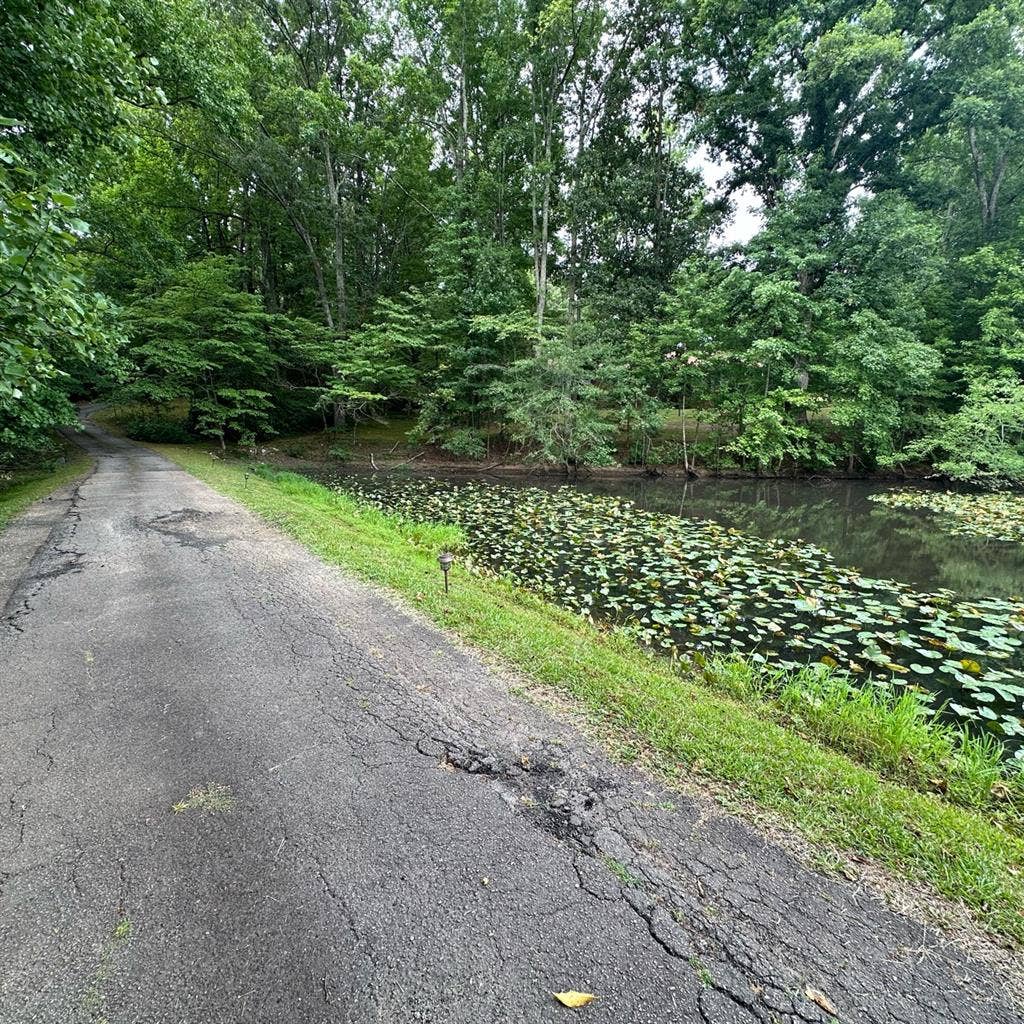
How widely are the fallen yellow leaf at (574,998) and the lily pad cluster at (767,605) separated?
3.48 metres

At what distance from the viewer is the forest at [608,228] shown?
1481 centimetres

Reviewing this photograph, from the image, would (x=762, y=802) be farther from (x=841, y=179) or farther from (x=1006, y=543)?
(x=841, y=179)

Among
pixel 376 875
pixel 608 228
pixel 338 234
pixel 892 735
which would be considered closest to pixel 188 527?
pixel 376 875

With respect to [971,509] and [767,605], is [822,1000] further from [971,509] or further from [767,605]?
[971,509]

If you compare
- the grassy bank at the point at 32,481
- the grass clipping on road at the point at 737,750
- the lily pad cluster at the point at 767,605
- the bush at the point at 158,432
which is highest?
the bush at the point at 158,432

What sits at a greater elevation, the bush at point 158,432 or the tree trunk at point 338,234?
the tree trunk at point 338,234

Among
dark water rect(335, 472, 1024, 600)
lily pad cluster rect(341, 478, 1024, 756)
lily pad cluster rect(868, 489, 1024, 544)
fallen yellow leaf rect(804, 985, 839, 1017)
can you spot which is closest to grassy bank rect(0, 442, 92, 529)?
dark water rect(335, 472, 1024, 600)

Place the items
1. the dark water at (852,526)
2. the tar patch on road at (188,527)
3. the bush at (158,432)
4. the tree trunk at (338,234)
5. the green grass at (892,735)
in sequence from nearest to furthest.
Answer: the green grass at (892,735), the tar patch on road at (188,527), the dark water at (852,526), the bush at (158,432), the tree trunk at (338,234)

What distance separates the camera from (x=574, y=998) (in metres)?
1.52

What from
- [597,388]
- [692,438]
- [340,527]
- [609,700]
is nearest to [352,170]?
[597,388]

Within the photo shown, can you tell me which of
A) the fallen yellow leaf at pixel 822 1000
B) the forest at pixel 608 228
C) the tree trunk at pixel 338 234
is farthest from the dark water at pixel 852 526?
the tree trunk at pixel 338 234

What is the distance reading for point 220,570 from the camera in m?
5.53

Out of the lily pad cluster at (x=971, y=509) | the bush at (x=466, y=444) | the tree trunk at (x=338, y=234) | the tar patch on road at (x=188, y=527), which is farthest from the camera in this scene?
the tree trunk at (x=338, y=234)

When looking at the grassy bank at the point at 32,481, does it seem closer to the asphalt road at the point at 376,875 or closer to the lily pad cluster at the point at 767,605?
the asphalt road at the point at 376,875
